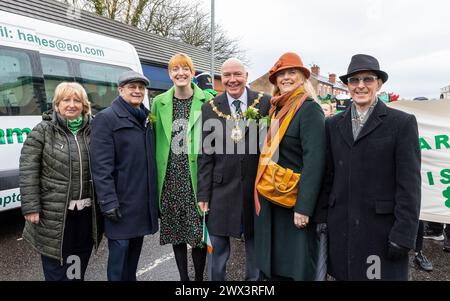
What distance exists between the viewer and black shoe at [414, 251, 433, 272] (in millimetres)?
3844

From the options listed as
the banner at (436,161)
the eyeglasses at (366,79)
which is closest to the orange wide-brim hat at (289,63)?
the eyeglasses at (366,79)

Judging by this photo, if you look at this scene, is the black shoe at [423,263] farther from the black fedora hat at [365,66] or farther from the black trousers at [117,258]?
the black trousers at [117,258]

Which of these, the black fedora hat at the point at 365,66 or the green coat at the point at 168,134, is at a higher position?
the black fedora hat at the point at 365,66

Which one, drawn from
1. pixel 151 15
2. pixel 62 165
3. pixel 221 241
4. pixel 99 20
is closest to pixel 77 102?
pixel 62 165

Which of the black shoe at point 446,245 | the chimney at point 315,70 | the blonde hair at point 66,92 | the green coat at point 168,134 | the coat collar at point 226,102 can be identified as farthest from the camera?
the chimney at point 315,70

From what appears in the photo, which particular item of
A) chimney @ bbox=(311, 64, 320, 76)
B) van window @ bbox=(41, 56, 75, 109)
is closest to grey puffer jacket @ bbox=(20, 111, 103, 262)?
van window @ bbox=(41, 56, 75, 109)

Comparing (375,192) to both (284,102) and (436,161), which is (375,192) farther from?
(436,161)

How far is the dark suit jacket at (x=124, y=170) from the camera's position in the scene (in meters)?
2.62

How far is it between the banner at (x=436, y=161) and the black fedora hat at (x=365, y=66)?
2472 mm

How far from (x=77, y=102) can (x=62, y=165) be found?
473 millimetres

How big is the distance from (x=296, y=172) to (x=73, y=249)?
5.74ft

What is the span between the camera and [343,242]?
2.26 meters

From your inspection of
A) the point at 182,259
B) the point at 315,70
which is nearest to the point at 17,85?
the point at 182,259
